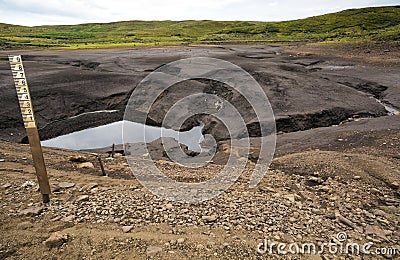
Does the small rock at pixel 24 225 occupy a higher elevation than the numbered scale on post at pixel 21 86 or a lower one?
lower

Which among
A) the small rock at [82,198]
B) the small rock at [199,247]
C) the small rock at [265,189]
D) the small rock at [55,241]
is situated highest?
the small rock at [82,198]

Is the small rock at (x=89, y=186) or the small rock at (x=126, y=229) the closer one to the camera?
the small rock at (x=126, y=229)

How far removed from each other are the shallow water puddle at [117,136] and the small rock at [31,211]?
627 centimetres

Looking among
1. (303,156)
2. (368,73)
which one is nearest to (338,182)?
(303,156)

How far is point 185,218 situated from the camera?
481 centimetres

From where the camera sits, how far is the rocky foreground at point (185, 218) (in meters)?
4.14

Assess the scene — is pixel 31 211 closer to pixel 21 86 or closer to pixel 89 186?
pixel 89 186

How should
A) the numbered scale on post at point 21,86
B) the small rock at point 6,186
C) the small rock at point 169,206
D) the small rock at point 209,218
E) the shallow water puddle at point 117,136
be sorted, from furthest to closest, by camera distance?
the shallow water puddle at point 117,136, the small rock at point 6,186, the small rock at point 169,206, the small rock at point 209,218, the numbered scale on post at point 21,86

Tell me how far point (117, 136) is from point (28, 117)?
752 cm

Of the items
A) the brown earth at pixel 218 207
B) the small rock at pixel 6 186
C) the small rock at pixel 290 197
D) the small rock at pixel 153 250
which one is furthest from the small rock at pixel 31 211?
the small rock at pixel 290 197

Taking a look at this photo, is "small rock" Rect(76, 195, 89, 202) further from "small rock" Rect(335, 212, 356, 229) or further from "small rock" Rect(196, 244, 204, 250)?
"small rock" Rect(335, 212, 356, 229)

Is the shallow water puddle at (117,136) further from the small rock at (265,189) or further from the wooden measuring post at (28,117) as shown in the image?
the wooden measuring post at (28,117)

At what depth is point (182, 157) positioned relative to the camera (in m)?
9.75

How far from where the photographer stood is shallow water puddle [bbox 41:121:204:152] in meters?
11.3
